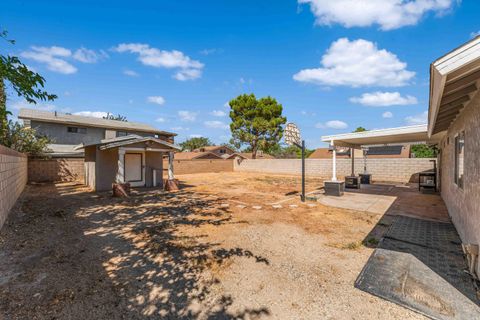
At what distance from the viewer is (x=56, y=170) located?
50.6ft

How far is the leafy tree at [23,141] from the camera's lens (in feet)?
42.3

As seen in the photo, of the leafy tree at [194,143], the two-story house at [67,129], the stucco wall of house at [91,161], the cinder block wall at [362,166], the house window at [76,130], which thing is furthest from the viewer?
the leafy tree at [194,143]

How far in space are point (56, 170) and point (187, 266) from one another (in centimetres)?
1708

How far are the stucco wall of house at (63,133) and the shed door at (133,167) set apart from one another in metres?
11.2

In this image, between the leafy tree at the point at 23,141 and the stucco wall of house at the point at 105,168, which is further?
the leafy tree at the point at 23,141

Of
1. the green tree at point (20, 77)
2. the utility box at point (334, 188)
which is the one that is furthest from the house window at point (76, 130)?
the utility box at point (334, 188)

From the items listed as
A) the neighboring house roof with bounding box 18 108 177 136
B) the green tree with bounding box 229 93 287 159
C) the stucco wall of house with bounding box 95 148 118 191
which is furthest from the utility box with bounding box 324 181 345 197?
the neighboring house roof with bounding box 18 108 177 136

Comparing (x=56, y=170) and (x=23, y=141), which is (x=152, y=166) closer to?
(x=56, y=170)

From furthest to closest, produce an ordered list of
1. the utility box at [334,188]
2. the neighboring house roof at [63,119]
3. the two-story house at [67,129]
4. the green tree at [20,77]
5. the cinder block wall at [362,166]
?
1. the neighboring house roof at [63,119]
2. the two-story house at [67,129]
3. the cinder block wall at [362,166]
4. the utility box at [334,188]
5. the green tree at [20,77]

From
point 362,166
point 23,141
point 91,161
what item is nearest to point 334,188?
point 362,166

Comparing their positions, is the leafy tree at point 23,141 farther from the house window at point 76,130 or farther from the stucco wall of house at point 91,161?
the house window at point 76,130

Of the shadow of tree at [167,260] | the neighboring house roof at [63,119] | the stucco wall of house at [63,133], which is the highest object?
the neighboring house roof at [63,119]

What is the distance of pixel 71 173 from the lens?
1600 cm

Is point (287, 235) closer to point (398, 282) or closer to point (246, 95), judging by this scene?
point (398, 282)
